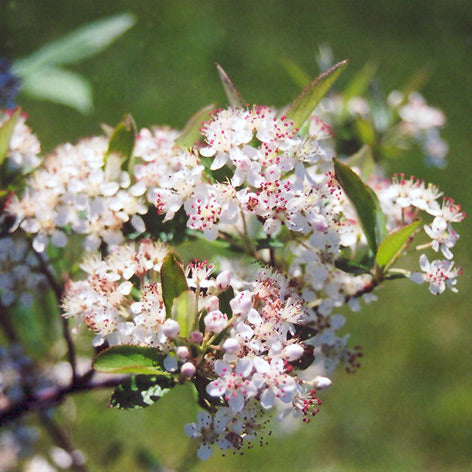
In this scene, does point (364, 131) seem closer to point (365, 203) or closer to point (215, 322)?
point (365, 203)

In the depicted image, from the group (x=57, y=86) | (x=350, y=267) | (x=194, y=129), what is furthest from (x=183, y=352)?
(x=57, y=86)

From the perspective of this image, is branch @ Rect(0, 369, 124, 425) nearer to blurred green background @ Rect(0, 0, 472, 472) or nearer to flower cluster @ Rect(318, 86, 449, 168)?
blurred green background @ Rect(0, 0, 472, 472)

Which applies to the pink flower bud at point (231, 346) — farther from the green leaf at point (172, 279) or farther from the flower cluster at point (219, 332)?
the green leaf at point (172, 279)

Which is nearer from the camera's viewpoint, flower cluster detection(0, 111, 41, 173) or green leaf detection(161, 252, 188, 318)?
green leaf detection(161, 252, 188, 318)

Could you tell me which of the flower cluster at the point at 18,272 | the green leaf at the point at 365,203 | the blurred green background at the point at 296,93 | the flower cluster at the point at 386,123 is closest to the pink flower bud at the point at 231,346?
the green leaf at the point at 365,203

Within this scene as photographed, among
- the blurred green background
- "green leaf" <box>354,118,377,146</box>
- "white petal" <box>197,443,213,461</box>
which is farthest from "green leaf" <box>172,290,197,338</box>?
"green leaf" <box>354,118,377,146</box>

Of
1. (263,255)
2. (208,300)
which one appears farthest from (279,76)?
(208,300)
